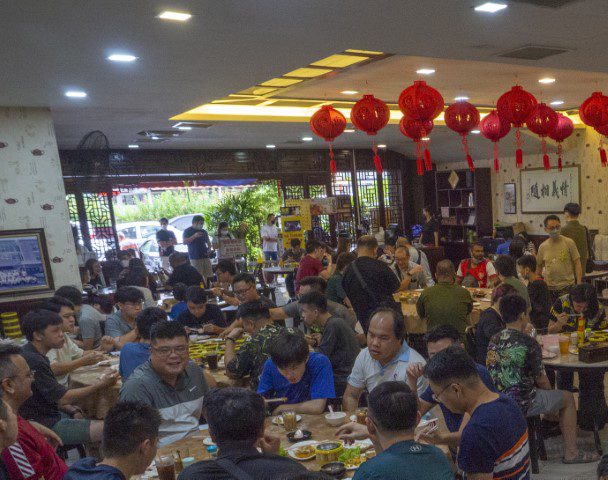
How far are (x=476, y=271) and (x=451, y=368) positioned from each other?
4.93 meters

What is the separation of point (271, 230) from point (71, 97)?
7.18 meters

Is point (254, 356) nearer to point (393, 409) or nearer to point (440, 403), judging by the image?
point (440, 403)

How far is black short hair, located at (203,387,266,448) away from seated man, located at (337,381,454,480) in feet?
1.41

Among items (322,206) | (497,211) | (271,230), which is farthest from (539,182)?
(271,230)

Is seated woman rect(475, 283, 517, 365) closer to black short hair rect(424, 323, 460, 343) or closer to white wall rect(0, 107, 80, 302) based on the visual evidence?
black short hair rect(424, 323, 460, 343)

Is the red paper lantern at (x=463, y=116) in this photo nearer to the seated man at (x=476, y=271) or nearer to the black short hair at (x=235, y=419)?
the seated man at (x=476, y=271)

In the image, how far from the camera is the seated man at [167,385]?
3.14m

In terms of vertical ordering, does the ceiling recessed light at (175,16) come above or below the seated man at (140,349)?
above

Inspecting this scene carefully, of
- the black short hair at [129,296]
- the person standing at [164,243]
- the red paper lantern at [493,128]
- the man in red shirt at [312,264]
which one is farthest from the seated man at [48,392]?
the person standing at [164,243]

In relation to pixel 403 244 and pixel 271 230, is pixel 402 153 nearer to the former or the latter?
pixel 271 230

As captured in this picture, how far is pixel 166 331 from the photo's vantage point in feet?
10.5

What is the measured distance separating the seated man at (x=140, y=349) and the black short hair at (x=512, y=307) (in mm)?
2356

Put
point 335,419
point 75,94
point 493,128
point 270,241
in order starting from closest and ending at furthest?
point 335,419 → point 75,94 → point 493,128 → point 270,241

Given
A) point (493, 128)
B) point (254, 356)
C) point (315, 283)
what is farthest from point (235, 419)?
point (493, 128)
